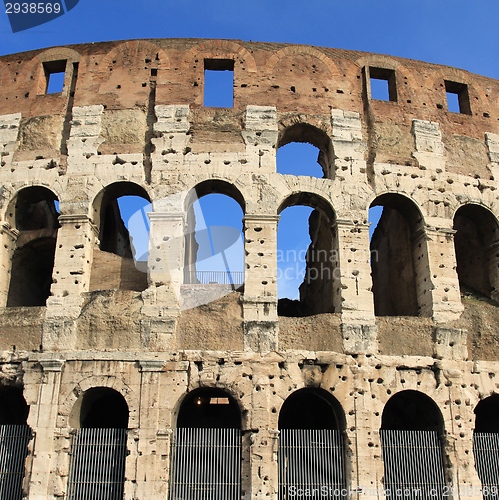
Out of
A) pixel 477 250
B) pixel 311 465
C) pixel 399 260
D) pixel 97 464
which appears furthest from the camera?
pixel 399 260

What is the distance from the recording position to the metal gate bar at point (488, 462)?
10.5m

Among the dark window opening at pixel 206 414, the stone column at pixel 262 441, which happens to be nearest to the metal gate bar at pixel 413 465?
the stone column at pixel 262 441

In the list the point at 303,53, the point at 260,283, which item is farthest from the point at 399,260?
the point at 303,53

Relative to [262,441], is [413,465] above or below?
below

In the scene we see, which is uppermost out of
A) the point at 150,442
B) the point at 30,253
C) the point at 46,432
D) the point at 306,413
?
the point at 30,253

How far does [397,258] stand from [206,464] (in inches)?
270

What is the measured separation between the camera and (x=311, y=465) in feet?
33.7

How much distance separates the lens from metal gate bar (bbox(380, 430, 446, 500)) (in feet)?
33.7

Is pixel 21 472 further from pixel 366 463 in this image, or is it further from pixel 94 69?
pixel 94 69

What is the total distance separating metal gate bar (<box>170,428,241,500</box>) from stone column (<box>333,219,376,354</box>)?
2.71m

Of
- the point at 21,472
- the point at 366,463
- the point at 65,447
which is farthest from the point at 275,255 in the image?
the point at 21,472

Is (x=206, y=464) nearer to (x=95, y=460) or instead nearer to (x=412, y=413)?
(x=95, y=460)

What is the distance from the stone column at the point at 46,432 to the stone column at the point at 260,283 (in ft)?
11.3

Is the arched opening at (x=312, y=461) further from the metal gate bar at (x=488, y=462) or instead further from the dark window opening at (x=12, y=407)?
the dark window opening at (x=12, y=407)
